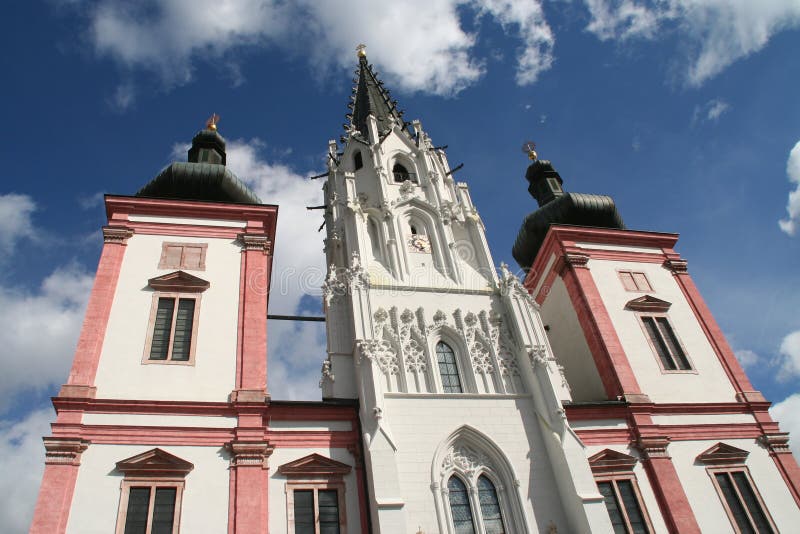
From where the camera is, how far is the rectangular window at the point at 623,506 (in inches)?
609

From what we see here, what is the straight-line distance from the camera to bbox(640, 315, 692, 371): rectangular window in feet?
64.7

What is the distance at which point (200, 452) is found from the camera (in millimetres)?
14172

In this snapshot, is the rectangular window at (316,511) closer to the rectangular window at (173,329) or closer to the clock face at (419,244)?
the rectangular window at (173,329)

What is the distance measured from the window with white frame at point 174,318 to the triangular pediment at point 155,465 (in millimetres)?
2710

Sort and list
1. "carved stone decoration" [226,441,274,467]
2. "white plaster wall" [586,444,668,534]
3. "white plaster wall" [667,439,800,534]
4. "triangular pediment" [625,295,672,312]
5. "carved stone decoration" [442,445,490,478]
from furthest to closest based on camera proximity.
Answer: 1. "triangular pediment" [625,295,672,312]
2. "white plaster wall" [667,439,800,534]
3. "white plaster wall" [586,444,668,534]
4. "carved stone decoration" [442,445,490,478]
5. "carved stone decoration" [226,441,274,467]

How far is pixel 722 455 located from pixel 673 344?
13.6ft

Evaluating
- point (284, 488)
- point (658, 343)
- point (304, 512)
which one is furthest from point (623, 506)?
point (284, 488)

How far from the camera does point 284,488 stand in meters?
14.1

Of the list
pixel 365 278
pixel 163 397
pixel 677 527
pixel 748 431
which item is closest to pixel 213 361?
pixel 163 397

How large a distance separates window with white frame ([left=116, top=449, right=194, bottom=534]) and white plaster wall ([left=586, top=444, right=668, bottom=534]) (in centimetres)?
1018

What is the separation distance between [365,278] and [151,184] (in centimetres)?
850

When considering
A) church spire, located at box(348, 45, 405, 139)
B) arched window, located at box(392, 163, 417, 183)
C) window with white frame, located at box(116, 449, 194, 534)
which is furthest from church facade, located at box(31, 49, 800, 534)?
church spire, located at box(348, 45, 405, 139)

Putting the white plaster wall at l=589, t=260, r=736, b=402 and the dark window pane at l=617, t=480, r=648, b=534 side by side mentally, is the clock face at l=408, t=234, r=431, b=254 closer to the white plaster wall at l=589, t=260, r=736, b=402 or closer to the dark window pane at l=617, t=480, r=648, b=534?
the white plaster wall at l=589, t=260, r=736, b=402

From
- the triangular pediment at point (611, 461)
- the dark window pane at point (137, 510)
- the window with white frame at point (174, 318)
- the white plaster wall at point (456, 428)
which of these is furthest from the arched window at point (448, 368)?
the dark window pane at point (137, 510)
